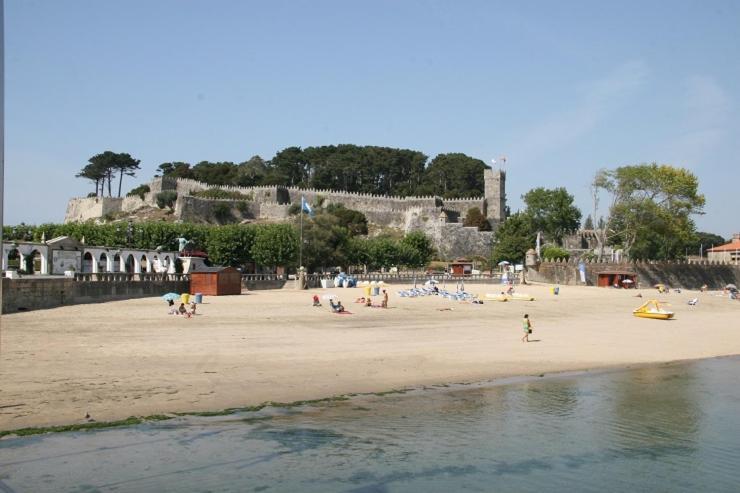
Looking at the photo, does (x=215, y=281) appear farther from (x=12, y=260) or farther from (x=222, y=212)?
(x=222, y=212)

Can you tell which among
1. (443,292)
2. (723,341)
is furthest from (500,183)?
(723,341)

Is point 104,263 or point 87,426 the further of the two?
point 104,263

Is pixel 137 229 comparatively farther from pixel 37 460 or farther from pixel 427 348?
pixel 37 460

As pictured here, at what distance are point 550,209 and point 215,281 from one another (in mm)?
56369

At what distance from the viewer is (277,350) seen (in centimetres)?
2000

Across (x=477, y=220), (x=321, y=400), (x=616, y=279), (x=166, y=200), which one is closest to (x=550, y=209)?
(x=477, y=220)

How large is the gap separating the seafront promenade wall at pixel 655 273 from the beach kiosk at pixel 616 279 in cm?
84

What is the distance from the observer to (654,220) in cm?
6419

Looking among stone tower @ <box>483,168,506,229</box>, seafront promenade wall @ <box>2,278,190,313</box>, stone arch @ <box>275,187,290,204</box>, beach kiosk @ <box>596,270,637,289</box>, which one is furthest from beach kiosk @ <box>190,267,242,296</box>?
stone tower @ <box>483,168,506,229</box>

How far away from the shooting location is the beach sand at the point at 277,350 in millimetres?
13984

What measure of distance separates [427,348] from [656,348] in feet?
26.8

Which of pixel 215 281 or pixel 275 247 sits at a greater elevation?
pixel 275 247

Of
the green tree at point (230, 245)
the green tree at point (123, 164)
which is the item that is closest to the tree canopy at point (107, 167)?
the green tree at point (123, 164)

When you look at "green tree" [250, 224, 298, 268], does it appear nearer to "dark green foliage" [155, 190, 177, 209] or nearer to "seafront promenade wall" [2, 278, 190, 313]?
"seafront promenade wall" [2, 278, 190, 313]
